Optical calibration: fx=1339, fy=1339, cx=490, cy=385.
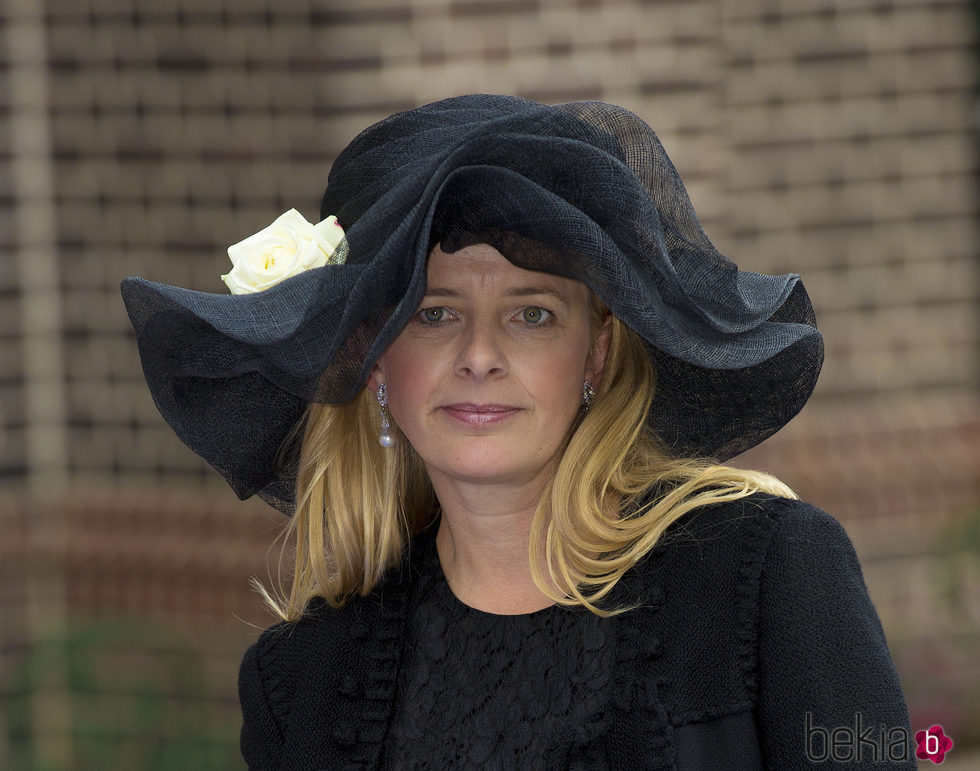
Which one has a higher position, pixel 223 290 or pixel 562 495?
pixel 223 290

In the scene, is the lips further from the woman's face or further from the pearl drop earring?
the pearl drop earring

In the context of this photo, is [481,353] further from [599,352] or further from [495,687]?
[495,687]

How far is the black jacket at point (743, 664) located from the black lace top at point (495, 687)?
0.13 ft

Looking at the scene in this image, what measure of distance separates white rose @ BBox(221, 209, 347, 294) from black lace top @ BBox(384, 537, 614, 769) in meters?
0.72

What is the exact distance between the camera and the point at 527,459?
2365 millimetres

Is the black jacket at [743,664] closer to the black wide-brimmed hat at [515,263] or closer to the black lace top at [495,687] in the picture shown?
the black lace top at [495,687]

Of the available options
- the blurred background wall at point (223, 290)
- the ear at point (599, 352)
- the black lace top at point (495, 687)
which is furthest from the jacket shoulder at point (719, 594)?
the blurred background wall at point (223, 290)

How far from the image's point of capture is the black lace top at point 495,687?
230 centimetres

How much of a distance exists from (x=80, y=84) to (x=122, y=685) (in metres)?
2.25

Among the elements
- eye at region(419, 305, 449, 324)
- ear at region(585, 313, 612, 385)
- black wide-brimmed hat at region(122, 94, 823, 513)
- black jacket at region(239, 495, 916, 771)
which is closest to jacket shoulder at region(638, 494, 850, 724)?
black jacket at region(239, 495, 916, 771)

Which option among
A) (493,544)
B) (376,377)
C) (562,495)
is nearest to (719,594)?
(562,495)

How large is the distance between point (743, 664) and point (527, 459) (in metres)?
0.51

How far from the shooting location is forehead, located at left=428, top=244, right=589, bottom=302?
2307 mm

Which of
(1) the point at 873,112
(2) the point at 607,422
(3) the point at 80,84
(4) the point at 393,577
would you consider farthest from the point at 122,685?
(1) the point at 873,112
